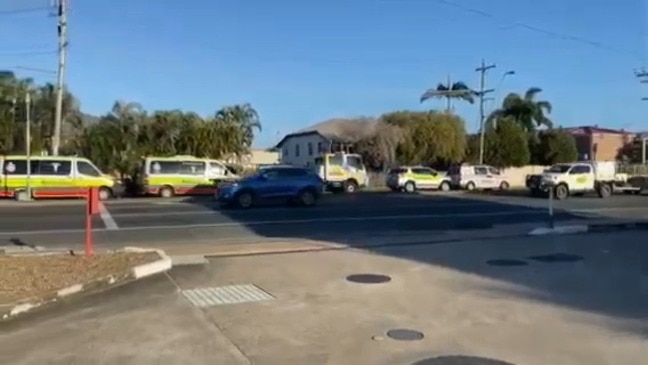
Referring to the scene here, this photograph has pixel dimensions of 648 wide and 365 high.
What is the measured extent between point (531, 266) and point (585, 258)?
163cm

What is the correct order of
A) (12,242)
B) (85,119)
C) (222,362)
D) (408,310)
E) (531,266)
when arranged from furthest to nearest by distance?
(85,119), (12,242), (531,266), (408,310), (222,362)

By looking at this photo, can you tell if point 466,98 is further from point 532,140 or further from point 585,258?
point 585,258

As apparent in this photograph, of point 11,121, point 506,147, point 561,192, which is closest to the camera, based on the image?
point 561,192

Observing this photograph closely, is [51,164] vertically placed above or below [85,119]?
below

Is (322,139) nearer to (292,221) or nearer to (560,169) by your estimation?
(560,169)

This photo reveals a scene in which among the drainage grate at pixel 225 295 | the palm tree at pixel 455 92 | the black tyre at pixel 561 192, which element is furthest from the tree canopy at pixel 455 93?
the drainage grate at pixel 225 295

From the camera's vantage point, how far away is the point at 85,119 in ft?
171

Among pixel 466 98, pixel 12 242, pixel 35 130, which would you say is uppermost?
pixel 466 98

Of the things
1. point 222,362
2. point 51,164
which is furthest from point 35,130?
point 222,362

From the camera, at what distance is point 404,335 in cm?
709

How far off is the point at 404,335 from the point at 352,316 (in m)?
1.01

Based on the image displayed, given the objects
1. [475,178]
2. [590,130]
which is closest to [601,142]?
[590,130]

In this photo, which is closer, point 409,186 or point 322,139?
point 409,186

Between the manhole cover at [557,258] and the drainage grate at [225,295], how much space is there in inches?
230
